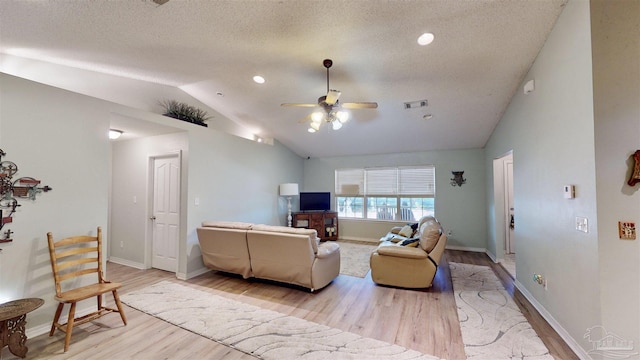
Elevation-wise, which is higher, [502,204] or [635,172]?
[635,172]

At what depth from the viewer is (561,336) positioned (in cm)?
228

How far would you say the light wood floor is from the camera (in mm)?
2129

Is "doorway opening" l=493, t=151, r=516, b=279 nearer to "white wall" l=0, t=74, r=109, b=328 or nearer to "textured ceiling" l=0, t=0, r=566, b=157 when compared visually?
"textured ceiling" l=0, t=0, r=566, b=157

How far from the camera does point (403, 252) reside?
338 cm

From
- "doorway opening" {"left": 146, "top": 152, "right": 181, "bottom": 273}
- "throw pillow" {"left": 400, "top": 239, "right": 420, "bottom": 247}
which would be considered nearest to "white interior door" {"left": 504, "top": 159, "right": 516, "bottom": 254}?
"throw pillow" {"left": 400, "top": 239, "right": 420, "bottom": 247}

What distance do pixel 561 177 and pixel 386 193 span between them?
14.0 feet

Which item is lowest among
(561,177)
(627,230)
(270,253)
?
(270,253)

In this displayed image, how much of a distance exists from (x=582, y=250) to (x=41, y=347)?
4860mm

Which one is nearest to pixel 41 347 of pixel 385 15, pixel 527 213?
pixel 385 15

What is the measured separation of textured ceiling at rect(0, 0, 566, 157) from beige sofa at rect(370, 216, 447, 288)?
2.18 m

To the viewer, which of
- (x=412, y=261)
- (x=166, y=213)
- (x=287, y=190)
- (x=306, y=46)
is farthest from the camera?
(x=287, y=190)

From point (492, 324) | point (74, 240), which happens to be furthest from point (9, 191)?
point (492, 324)

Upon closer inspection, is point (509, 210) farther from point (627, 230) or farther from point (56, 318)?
point (56, 318)

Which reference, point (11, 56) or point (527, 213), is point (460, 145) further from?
point (11, 56)
